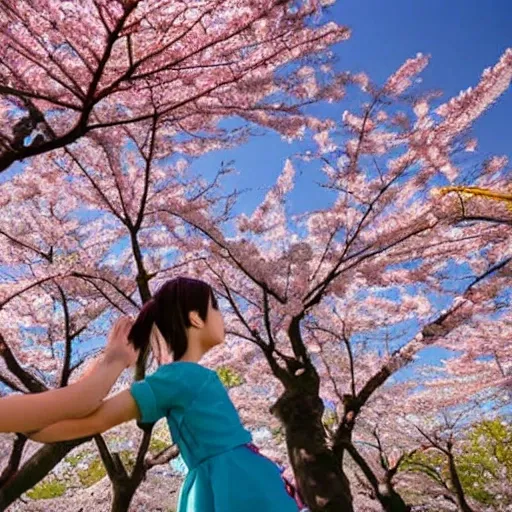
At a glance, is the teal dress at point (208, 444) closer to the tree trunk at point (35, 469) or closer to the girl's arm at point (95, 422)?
the girl's arm at point (95, 422)

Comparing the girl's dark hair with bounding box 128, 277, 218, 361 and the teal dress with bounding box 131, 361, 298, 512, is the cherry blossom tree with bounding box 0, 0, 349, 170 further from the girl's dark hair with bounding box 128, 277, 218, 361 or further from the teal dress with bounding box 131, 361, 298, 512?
the teal dress with bounding box 131, 361, 298, 512

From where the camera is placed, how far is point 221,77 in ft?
12.5

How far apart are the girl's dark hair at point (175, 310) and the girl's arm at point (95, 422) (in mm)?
268

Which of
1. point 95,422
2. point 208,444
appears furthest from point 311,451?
point 95,422

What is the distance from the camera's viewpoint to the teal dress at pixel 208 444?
1.29m

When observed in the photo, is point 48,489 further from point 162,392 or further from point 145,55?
point 162,392

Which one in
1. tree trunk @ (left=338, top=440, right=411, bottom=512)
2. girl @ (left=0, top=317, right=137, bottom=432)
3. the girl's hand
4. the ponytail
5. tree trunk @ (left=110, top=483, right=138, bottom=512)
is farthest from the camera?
tree trunk @ (left=338, top=440, right=411, bottom=512)

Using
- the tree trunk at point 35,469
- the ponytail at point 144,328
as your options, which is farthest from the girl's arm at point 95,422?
the tree trunk at point 35,469

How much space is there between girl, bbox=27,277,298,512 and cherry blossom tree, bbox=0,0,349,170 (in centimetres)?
198

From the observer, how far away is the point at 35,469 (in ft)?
16.5

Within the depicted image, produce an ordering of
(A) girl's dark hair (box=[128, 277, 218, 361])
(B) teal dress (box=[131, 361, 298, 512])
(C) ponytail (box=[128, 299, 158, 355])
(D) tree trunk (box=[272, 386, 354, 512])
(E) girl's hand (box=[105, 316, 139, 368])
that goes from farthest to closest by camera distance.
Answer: (D) tree trunk (box=[272, 386, 354, 512]) → (A) girl's dark hair (box=[128, 277, 218, 361]) → (C) ponytail (box=[128, 299, 158, 355]) → (E) girl's hand (box=[105, 316, 139, 368]) → (B) teal dress (box=[131, 361, 298, 512])

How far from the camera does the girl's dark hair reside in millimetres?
1640

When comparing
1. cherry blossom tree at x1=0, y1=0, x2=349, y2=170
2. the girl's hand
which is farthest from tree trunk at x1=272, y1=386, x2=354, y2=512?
the girl's hand

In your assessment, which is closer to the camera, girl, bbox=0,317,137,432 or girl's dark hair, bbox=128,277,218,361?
girl, bbox=0,317,137,432
